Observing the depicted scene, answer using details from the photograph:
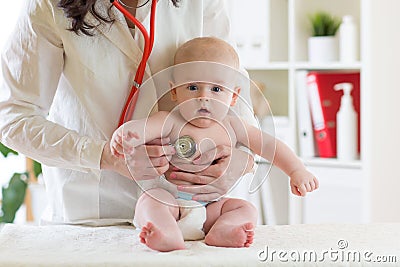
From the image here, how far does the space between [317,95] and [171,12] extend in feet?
5.37

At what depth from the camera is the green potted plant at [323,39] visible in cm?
311

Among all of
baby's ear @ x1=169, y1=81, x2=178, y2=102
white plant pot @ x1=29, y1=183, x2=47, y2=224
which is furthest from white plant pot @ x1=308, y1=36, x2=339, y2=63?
baby's ear @ x1=169, y1=81, x2=178, y2=102

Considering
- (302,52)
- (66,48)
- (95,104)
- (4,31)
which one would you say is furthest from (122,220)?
(4,31)

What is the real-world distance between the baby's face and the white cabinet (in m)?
1.71

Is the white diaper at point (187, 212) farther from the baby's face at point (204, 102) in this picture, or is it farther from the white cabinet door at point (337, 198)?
the white cabinet door at point (337, 198)

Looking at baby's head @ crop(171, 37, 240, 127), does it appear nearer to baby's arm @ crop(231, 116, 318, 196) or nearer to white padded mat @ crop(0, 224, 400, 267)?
baby's arm @ crop(231, 116, 318, 196)

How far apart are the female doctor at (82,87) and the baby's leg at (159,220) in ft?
0.19

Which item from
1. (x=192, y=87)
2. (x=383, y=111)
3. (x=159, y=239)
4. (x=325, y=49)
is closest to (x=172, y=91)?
(x=192, y=87)

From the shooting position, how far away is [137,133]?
1.30m

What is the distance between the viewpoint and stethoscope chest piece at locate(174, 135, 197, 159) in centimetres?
131

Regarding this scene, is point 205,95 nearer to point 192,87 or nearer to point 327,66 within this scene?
point 192,87

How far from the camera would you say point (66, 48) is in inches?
57.7

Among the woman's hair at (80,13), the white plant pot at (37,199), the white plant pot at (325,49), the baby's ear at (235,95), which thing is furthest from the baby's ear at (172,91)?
the white plant pot at (37,199)

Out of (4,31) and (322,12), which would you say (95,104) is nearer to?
(322,12)
